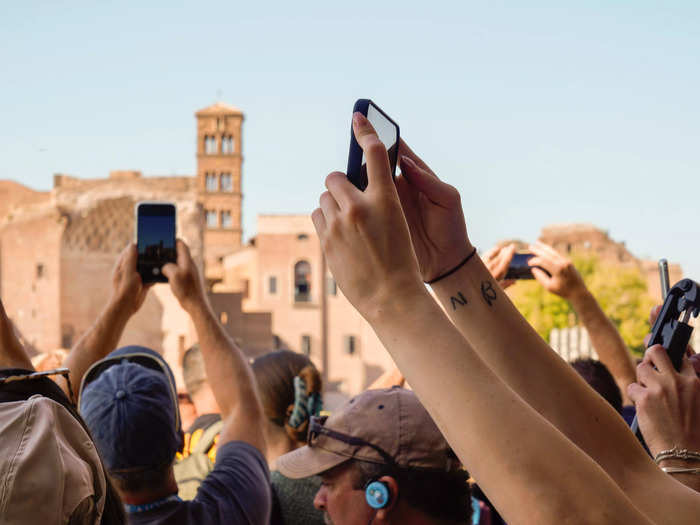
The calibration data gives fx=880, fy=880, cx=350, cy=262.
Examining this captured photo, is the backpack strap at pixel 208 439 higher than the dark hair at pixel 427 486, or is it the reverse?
the dark hair at pixel 427 486

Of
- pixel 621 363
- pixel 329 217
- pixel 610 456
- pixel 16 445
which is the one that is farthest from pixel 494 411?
pixel 621 363

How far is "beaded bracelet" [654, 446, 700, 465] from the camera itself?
5.93ft

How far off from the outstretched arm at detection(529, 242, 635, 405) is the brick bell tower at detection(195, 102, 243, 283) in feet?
195

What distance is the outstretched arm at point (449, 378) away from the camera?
1052mm

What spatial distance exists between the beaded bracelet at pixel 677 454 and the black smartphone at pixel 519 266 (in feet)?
4.72

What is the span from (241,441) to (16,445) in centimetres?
140

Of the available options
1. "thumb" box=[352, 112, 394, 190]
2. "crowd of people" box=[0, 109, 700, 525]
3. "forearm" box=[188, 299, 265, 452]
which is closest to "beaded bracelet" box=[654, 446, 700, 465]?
"crowd of people" box=[0, 109, 700, 525]

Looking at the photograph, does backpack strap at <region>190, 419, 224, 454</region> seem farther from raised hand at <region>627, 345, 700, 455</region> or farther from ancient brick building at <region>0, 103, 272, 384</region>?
ancient brick building at <region>0, 103, 272, 384</region>

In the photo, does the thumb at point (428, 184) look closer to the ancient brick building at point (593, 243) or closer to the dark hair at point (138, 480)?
the dark hair at point (138, 480)

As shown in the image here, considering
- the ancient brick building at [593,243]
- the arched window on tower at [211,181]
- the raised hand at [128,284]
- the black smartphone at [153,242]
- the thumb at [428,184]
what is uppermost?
the arched window on tower at [211,181]

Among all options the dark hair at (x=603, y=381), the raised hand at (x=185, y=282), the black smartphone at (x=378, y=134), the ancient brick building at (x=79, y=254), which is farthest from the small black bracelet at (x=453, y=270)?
the ancient brick building at (x=79, y=254)

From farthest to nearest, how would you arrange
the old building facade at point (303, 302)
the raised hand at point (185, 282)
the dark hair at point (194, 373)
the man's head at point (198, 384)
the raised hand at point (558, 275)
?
the old building facade at point (303, 302) < the dark hair at point (194, 373) < the man's head at point (198, 384) < the raised hand at point (558, 275) < the raised hand at point (185, 282)

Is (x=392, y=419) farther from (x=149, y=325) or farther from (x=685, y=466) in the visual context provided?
(x=149, y=325)

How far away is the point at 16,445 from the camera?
122cm
